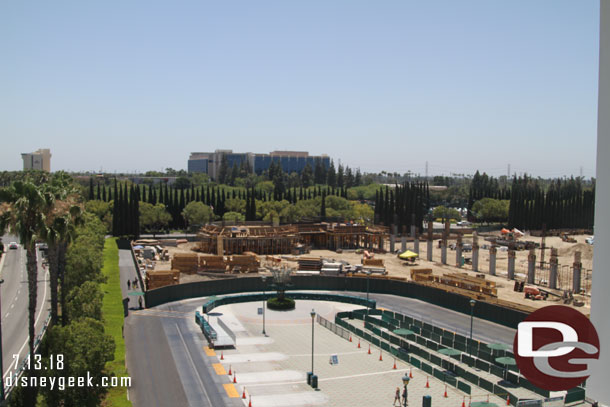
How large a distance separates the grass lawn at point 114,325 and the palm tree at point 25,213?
5.22 metres

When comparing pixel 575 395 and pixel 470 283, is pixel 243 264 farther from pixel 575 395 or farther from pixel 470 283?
pixel 575 395

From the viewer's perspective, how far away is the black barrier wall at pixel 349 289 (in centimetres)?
4800

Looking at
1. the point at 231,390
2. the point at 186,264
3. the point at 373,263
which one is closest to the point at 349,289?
the point at 373,263

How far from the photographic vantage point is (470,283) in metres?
60.0

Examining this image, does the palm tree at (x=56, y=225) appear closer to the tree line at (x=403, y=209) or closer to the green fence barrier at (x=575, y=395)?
the green fence barrier at (x=575, y=395)

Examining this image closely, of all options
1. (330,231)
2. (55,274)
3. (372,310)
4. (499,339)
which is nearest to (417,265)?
(330,231)

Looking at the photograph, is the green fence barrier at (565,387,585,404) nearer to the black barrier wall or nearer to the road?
the black barrier wall

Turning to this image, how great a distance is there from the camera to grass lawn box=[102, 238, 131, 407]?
27023 millimetres

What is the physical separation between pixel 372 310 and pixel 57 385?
31.0 m

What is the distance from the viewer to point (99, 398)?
84.5 ft

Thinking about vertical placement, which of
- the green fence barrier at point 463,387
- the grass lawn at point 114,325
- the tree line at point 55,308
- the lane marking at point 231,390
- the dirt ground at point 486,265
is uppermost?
the tree line at point 55,308

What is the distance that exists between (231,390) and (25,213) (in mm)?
14768

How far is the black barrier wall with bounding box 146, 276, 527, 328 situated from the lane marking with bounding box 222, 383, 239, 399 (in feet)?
56.1

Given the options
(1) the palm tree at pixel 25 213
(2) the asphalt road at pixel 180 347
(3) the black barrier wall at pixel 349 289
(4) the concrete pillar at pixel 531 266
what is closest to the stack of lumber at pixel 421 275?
(3) the black barrier wall at pixel 349 289
